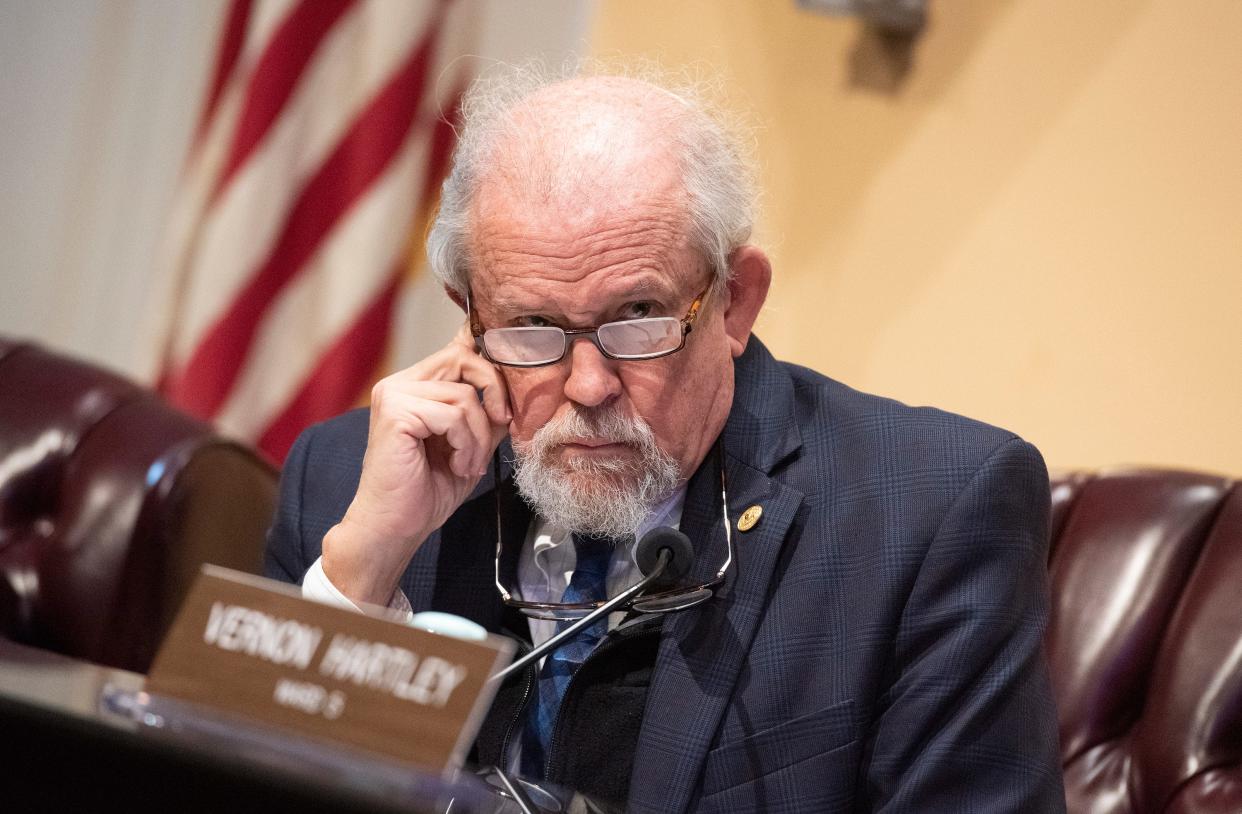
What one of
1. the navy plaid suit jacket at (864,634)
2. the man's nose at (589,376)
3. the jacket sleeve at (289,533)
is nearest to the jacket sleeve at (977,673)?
the navy plaid suit jacket at (864,634)

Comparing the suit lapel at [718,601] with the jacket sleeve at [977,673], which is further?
the suit lapel at [718,601]

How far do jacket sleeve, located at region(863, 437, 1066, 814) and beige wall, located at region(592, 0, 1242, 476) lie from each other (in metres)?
0.80

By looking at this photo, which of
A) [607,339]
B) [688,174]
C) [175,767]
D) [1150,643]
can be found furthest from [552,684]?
[175,767]

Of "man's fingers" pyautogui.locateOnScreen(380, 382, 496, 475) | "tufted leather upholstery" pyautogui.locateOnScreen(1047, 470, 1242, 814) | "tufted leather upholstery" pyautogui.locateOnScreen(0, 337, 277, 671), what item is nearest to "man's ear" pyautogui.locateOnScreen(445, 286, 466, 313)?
"man's fingers" pyautogui.locateOnScreen(380, 382, 496, 475)

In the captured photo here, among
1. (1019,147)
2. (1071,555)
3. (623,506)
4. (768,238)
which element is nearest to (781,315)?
(768,238)

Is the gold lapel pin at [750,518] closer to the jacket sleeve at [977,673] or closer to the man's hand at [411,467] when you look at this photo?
the jacket sleeve at [977,673]

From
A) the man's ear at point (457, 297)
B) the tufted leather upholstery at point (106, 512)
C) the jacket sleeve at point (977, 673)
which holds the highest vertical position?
the man's ear at point (457, 297)

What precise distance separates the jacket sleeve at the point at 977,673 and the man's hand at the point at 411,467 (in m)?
0.64

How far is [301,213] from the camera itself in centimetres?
350

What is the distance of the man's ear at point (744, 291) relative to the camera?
186 centimetres

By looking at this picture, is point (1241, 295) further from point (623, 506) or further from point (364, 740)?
point (364, 740)

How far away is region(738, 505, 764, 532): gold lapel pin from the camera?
6.02 feet

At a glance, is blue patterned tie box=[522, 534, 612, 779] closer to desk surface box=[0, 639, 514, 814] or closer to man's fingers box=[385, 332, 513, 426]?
man's fingers box=[385, 332, 513, 426]

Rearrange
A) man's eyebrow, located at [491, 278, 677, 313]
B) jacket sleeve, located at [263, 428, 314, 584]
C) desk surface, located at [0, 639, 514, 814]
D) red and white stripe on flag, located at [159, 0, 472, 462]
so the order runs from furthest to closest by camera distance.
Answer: red and white stripe on flag, located at [159, 0, 472, 462] → jacket sleeve, located at [263, 428, 314, 584] → man's eyebrow, located at [491, 278, 677, 313] → desk surface, located at [0, 639, 514, 814]
